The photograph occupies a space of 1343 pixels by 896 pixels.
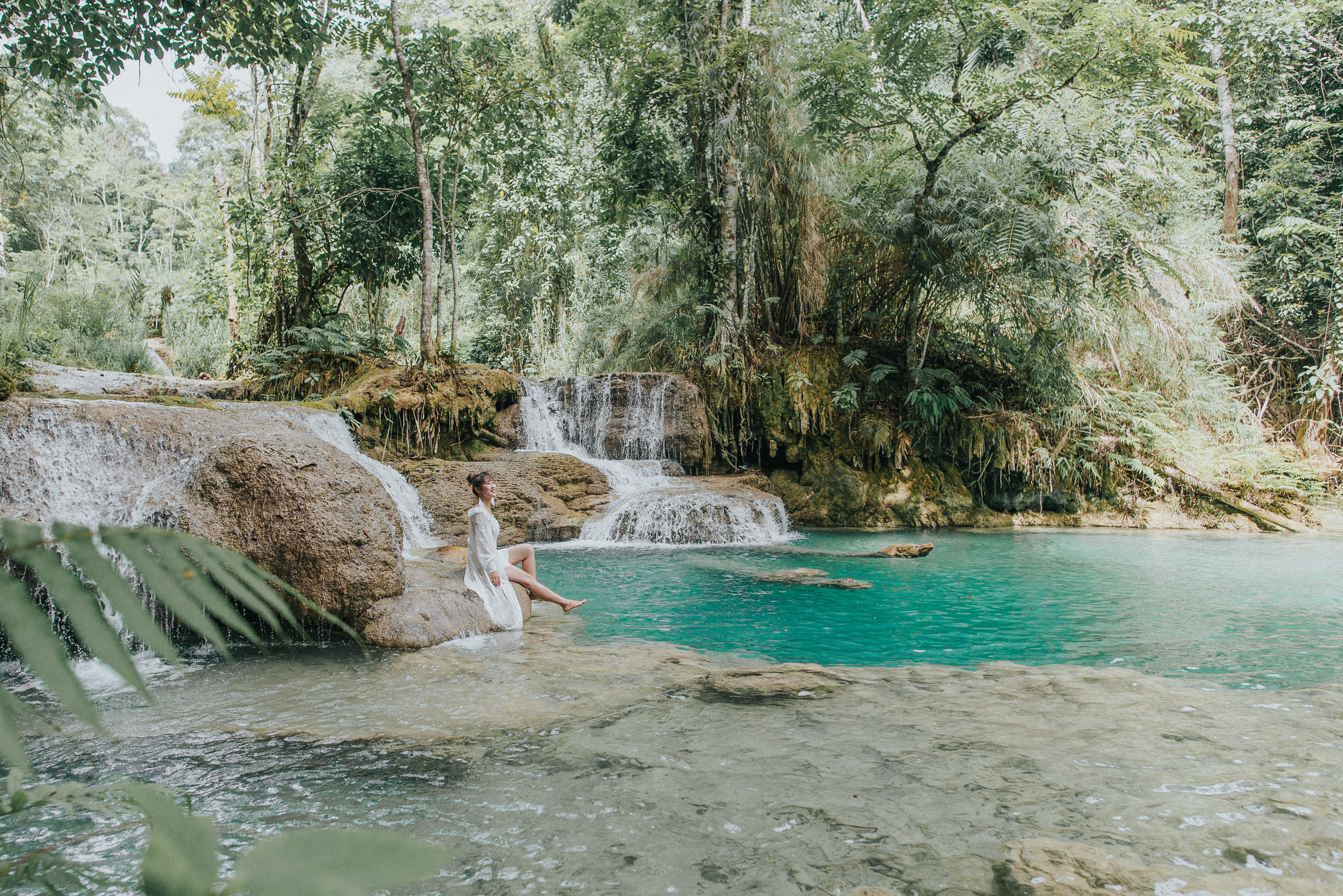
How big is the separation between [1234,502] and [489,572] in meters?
11.9

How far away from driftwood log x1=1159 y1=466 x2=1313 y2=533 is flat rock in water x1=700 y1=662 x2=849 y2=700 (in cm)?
1053

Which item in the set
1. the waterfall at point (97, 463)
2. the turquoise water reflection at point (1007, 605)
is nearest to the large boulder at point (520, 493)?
the turquoise water reflection at point (1007, 605)

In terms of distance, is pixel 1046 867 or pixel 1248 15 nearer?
pixel 1046 867

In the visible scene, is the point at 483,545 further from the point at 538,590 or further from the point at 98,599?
the point at 98,599

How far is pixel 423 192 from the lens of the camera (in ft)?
35.8

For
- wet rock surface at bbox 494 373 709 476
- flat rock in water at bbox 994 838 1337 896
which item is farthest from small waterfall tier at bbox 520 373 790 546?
flat rock in water at bbox 994 838 1337 896

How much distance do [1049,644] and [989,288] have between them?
318 inches

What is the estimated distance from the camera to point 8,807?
0.75 metres

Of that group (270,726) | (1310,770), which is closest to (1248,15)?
(1310,770)

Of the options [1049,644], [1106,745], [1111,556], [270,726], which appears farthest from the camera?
[1111,556]

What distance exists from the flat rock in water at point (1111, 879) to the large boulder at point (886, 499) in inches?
396

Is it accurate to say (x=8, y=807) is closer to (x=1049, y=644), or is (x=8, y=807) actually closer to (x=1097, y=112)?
(x=1049, y=644)

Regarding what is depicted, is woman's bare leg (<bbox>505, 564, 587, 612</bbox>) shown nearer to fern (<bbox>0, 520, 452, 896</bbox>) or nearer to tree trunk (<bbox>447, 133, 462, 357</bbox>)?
fern (<bbox>0, 520, 452, 896</bbox>)

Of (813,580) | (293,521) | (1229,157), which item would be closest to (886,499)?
(813,580)
